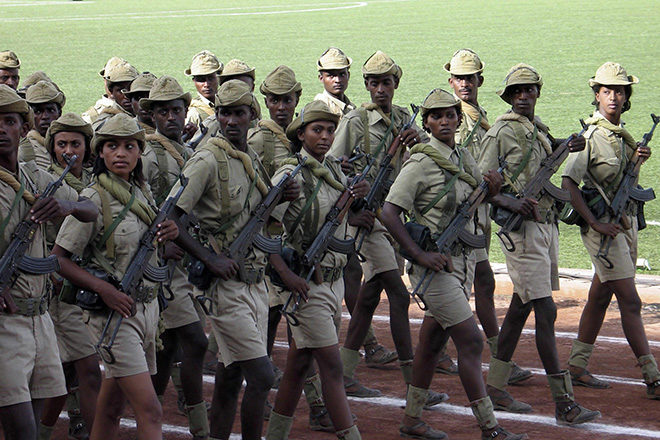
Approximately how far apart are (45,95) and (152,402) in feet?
10.7

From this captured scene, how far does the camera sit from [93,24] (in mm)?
44375

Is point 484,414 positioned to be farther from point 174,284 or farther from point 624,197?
point 624,197

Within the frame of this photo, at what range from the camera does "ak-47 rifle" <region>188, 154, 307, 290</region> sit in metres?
7.54

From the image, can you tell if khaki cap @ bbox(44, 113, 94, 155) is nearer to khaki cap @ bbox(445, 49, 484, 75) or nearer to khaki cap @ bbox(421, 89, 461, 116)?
khaki cap @ bbox(421, 89, 461, 116)

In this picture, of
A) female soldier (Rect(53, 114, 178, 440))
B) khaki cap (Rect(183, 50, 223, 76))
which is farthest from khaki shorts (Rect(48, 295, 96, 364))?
khaki cap (Rect(183, 50, 223, 76))

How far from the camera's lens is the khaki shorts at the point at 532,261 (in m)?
9.16

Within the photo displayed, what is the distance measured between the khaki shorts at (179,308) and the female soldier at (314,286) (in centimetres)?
82

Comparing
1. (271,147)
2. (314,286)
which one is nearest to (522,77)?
(271,147)

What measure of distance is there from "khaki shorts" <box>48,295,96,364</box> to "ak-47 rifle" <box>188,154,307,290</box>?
3.38 feet

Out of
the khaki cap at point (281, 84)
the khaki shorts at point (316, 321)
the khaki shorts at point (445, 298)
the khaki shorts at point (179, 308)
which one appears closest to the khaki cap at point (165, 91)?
Result: the khaki shorts at point (179, 308)

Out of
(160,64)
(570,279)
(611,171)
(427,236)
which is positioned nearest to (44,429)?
(427,236)

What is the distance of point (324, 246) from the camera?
793 cm

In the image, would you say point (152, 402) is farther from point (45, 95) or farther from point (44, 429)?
point (45, 95)

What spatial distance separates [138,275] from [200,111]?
16.6ft
